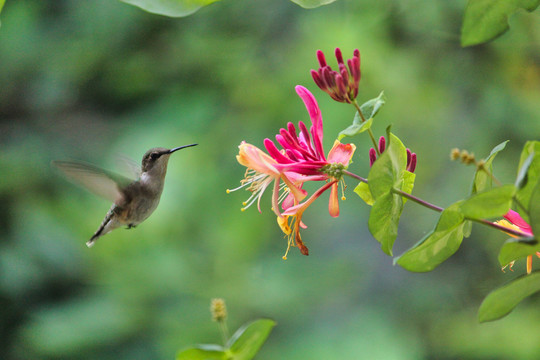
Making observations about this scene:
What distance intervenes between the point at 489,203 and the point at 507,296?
7 cm

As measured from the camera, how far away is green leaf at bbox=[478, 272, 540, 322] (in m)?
0.41

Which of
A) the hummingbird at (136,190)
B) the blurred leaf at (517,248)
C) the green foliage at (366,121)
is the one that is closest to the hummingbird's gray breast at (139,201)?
the hummingbird at (136,190)

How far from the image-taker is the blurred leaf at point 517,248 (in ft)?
1.30

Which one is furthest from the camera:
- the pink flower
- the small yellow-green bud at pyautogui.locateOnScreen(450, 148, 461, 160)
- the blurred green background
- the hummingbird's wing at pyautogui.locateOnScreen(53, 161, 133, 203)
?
the blurred green background

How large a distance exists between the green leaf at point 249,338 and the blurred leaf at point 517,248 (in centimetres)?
17

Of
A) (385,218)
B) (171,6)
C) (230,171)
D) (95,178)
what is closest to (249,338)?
(385,218)

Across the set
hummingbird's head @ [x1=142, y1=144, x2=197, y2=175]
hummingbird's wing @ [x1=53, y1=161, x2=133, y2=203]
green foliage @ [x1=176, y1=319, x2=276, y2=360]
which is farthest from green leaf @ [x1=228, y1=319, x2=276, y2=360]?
hummingbird's head @ [x1=142, y1=144, x2=197, y2=175]

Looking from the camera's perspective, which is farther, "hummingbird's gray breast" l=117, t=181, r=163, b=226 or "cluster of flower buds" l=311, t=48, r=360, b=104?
"hummingbird's gray breast" l=117, t=181, r=163, b=226

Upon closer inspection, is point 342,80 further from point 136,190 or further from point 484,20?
point 136,190

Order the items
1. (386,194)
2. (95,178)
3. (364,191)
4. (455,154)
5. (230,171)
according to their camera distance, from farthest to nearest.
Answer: (230,171), (95,178), (364,191), (386,194), (455,154)

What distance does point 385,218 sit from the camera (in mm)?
513

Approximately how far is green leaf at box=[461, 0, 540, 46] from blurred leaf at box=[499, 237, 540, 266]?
134mm

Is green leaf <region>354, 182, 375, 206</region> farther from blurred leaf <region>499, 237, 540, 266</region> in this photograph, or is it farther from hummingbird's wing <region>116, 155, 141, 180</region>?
hummingbird's wing <region>116, 155, 141, 180</region>

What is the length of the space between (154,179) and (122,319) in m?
1.21
